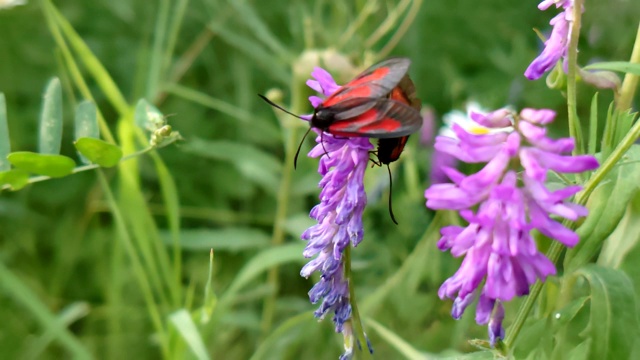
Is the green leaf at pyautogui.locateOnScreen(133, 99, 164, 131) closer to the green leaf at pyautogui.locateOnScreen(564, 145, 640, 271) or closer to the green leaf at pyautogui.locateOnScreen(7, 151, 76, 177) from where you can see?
the green leaf at pyautogui.locateOnScreen(7, 151, 76, 177)

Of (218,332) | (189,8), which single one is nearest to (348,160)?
(218,332)

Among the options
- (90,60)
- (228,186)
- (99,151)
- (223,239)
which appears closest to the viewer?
(99,151)

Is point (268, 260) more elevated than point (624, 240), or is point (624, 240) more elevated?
point (624, 240)

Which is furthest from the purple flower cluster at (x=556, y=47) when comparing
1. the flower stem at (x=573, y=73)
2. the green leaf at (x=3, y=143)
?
the green leaf at (x=3, y=143)

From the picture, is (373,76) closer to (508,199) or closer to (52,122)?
(508,199)

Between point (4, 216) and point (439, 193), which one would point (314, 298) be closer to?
point (439, 193)

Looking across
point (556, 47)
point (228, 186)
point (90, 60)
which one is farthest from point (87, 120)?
point (228, 186)
